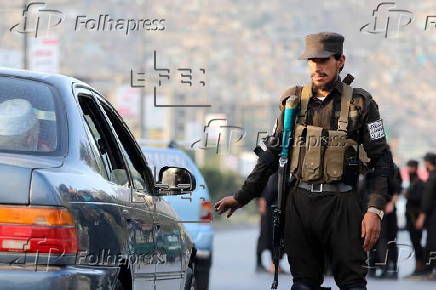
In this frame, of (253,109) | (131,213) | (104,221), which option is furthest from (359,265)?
(253,109)

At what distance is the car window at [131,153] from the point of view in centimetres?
717

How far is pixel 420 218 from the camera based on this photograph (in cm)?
2106

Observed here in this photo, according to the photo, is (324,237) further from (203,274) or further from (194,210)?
(194,210)

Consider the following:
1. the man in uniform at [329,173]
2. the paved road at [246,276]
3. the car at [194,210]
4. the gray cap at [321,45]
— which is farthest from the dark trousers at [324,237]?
the paved road at [246,276]

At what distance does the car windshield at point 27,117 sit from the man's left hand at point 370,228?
216 cm

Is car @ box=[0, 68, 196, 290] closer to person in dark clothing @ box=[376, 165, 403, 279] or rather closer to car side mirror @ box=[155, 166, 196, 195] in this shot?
car side mirror @ box=[155, 166, 196, 195]

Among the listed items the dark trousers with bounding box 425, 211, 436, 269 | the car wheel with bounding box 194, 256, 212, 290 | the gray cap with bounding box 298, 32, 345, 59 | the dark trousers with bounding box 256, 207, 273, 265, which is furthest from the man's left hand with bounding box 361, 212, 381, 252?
the dark trousers with bounding box 425, 211, 436, 269

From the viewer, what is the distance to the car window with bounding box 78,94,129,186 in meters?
6.33

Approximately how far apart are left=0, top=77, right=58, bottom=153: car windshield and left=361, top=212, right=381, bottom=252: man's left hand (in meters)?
2.16

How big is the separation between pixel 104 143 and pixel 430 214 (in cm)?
1502

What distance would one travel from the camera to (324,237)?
7586 mm

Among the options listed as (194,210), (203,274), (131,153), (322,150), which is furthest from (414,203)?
(131,153)

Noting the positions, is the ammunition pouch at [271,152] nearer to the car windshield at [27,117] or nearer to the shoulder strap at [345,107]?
the shoulder strap at [345,107]

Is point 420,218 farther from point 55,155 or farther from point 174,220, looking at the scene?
point 55,155
